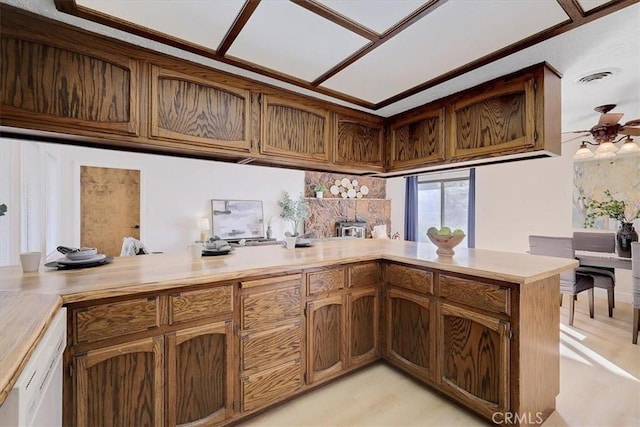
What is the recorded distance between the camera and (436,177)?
21.1ft

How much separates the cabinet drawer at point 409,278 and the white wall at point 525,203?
11.6 feet

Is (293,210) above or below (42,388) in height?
above

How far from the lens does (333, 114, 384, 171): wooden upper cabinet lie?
8.62ft

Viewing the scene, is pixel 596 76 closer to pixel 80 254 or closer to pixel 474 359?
pixel 474 359

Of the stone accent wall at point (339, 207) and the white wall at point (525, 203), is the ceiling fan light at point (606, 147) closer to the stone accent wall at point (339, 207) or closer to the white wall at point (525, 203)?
the white wall at point (525, 203)

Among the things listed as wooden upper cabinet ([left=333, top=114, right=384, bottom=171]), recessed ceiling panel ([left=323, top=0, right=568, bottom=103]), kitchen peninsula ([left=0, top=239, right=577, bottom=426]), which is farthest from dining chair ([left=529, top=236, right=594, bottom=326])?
recessed ceiling panel ([left=323, top=0, right=568, bottom=103])

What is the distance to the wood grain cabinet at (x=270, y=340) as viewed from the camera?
165cm

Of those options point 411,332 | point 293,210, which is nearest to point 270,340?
point 411,332

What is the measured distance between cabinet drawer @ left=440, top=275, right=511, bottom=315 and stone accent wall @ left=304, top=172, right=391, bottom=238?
174 inches

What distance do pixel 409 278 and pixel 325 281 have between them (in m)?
0.62

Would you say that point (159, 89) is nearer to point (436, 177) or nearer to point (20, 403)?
point (20, 403)

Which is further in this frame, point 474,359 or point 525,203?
point 525,203

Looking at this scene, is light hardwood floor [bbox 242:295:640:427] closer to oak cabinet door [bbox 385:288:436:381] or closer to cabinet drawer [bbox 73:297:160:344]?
oak cabinet door [bbox 385:288:436:381]

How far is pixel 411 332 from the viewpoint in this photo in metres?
2.08
